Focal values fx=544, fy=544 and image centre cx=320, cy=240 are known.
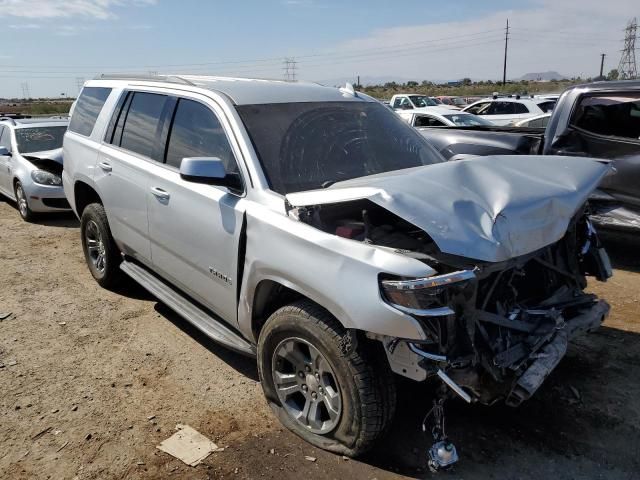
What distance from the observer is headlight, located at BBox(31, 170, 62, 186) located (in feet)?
28.1

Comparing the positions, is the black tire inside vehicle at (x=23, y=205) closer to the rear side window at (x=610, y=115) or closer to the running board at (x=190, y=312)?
the running board at (x=190, y=312)

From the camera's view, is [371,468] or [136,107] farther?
[136,107]

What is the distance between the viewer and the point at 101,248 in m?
5.30

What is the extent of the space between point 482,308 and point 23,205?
8308 mm

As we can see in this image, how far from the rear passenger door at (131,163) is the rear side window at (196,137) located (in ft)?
0.59

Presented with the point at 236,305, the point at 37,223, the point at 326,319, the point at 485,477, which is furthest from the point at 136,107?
the point at 37,223

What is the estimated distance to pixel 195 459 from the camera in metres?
3.02

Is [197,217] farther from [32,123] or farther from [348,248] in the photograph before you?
[32,123]

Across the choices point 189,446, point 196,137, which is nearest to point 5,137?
point 196,137

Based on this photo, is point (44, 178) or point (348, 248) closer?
point (348, 248)

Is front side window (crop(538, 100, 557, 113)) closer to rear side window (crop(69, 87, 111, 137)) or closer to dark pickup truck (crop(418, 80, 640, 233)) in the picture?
dark pickup truck (crop(418, 80, 640, 233))

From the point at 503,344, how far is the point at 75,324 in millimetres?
3627

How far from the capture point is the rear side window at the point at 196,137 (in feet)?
11.7

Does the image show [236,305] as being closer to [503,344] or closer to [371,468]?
[371,468]
